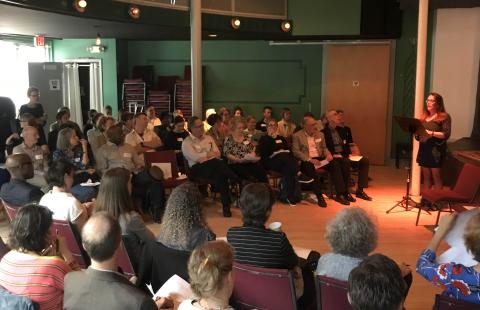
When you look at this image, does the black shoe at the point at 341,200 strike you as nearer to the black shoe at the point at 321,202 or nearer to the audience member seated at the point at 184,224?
the black shoe at the point at 321,202

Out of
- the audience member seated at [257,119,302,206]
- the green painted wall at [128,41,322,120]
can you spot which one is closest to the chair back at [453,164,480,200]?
the audience member seated at [257,119,302,206]

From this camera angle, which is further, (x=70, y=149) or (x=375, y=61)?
(x=375, y=61)

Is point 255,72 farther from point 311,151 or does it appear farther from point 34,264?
point 34,264

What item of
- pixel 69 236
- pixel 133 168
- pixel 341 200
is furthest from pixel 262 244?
pixel 341 200

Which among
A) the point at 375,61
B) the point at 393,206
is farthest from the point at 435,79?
the point at 393,206

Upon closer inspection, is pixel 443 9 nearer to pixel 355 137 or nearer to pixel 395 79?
pixel 395 79

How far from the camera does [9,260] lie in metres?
2.42

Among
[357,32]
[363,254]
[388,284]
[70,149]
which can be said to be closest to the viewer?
[388,284]

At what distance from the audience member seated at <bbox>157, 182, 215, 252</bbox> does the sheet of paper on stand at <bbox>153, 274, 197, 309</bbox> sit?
40 cm

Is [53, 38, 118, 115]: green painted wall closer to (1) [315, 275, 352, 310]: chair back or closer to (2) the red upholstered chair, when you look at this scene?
(2) the red upholstered chair

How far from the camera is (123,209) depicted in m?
3.45

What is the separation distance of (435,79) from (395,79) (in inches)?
66.4

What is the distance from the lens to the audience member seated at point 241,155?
23.7ft

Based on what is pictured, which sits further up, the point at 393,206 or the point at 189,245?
the point at 189,245
